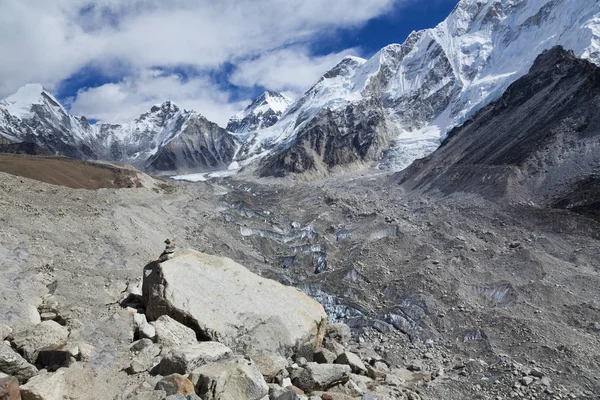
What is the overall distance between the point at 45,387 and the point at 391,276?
843 inches

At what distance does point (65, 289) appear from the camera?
47.9 feet

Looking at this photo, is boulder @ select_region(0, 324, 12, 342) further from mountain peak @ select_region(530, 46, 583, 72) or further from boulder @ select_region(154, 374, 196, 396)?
mountain peak @ select_region(530, 46, 583, 72)

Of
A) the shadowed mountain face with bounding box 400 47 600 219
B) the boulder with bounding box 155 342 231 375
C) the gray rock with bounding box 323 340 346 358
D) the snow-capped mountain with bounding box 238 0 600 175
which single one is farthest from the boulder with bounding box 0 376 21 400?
the snow-capped mountain with bounding box 238 0 600 175

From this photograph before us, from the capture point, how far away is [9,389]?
7246 mm

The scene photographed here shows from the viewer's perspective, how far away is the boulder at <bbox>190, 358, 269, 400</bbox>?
27.8ft

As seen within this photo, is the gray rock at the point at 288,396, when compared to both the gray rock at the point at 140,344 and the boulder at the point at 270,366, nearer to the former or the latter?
the boulder at the point at 270,366

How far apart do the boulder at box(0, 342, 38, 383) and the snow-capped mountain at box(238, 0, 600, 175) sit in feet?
368

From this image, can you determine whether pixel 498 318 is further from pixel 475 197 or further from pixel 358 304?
pixel 475 197

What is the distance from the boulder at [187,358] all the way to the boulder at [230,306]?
1516mm

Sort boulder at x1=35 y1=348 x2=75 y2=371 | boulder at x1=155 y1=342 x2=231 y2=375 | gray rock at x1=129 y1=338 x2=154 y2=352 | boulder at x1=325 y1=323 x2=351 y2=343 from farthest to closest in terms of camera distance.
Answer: boulder at x1=325 y1=323 x2=351 y2=343 < gray rock at x1=129 y1=338 x2=154 y2=352 < boulder at x1=155 y1=342 x2=231 y2=375 < boulder at x1=35 y1=348 x2=75 y2=371

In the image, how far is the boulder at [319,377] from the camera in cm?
1037

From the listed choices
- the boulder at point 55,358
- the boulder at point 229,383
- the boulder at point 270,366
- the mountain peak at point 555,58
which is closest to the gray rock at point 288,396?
the boulder at point 229,383

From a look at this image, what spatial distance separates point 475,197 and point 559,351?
27.8 metres

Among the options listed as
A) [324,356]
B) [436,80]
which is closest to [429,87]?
[436,80]
